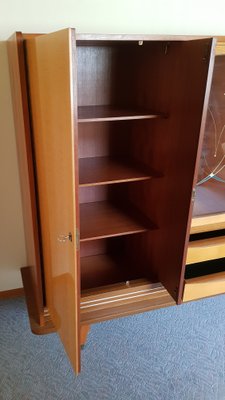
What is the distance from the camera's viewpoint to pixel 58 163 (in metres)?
1.07

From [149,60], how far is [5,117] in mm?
708

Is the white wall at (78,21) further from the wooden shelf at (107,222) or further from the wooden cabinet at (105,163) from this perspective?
the wooden shelf at (107,222)

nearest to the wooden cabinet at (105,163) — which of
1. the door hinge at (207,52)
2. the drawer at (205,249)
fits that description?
the door hinge at (207,52)

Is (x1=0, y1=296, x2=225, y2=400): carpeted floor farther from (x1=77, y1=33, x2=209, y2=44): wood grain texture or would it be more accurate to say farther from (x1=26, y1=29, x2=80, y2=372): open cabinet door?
(x1=77, y1=33, x2=209, y2=44): wood grain texture

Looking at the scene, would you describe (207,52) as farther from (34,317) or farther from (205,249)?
(34,317)

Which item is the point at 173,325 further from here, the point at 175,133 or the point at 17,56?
the point at 17,56

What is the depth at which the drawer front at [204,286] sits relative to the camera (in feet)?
4.88

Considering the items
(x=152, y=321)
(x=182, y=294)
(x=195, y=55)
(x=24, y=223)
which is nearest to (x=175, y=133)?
(x=195, y=55)

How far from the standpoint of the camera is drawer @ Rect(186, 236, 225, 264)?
58.9 inches

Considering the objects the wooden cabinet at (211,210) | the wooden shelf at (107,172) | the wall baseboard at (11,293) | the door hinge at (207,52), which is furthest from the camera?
the wall baseboard at (11,293)

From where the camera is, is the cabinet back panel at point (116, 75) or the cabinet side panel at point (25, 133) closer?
the cabinet side panel at point (25, 133)

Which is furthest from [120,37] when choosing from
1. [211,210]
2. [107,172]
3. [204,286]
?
[204,286]

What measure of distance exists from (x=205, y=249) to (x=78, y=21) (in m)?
1.18

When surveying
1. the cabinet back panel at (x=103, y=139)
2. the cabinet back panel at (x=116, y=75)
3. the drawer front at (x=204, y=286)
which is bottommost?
the drawer front at (x=204, y=286)
